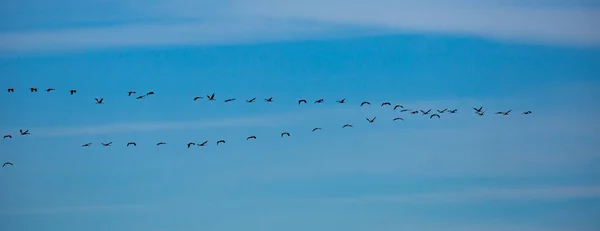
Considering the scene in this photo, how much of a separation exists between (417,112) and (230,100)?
16.6m

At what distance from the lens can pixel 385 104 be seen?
11675cm

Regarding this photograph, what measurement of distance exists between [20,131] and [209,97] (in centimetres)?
1681

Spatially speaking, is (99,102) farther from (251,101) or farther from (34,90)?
(251,101)

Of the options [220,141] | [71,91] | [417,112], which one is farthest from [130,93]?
[417,112]

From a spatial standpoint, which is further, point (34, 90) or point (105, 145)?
point (105, 145)

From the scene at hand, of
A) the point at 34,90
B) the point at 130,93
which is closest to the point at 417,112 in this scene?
the point at 130,93

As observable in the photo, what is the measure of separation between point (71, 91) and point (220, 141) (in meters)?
15.6

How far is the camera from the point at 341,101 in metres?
117

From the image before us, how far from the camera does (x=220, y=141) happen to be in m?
123

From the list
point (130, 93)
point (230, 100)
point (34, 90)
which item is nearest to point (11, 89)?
point (34, 90)

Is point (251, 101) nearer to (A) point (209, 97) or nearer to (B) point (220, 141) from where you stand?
(A) point (209, 97)

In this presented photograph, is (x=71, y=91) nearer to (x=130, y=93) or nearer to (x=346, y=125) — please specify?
(x=130, y=93)

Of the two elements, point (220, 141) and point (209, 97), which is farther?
point (220, 141)

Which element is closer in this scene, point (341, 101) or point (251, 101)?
point (251, 101)
